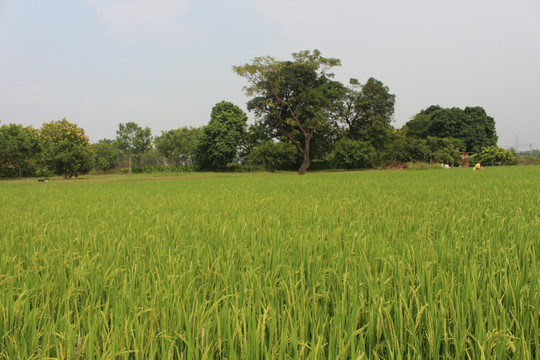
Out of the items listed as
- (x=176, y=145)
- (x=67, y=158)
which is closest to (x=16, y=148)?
Result: (x=67, y=158)

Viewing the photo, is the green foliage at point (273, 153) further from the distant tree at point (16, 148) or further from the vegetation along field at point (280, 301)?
the vegetation along field at point (280, 301)

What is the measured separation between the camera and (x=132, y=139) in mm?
42469

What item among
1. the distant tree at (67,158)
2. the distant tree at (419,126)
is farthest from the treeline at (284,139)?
the distant tree at (419,126)

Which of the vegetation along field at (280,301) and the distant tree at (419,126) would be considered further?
the distant tree at (419,126)

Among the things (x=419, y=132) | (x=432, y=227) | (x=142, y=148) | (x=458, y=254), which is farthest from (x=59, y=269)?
(x=419, y=132)

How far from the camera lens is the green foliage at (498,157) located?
3497 centimetres

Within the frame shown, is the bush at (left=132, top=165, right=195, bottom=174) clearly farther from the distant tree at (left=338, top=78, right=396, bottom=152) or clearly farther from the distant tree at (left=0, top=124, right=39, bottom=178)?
the distant tree at (left=338, top=78, right=396, bottom=152)

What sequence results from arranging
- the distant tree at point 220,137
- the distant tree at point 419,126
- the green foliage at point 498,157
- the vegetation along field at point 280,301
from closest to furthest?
the vegetation along field at point 280,301 < the green foliage at point 498,157 < the distant tree at point 220,137 < the distant tree at point 419,126

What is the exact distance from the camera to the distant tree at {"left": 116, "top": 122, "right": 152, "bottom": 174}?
41.9 meters

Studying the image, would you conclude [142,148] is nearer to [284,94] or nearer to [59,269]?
[284,94]

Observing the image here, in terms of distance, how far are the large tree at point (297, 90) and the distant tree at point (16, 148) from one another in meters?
24.3

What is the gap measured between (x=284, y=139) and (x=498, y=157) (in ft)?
86.2

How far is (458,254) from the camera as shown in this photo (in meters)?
1.87

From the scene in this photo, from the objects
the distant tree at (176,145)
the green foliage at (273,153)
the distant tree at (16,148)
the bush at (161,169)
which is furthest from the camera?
the distant tree at (176,145)
